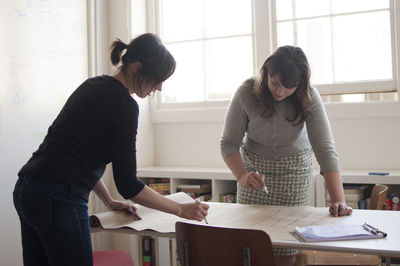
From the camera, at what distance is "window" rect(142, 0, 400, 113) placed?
3172 mm

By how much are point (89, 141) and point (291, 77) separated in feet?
3.25

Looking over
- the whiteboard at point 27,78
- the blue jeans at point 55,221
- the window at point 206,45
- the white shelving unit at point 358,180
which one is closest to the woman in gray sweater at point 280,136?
the white shelving unit at point 358,180

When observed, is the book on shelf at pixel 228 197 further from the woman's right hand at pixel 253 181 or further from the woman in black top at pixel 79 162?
the woman in black top at pixel 79 162

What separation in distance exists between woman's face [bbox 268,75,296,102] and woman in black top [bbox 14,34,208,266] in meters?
0.69

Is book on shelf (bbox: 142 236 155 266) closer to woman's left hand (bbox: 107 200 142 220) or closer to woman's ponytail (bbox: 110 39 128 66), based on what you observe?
woman's left hand (bbox: 107 200 142 220)

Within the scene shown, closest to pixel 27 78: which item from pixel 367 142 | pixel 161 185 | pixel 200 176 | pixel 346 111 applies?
pixel 161 185

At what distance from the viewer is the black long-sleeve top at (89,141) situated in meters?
1.34

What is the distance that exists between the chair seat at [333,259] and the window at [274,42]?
1419mm

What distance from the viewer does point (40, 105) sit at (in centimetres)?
295

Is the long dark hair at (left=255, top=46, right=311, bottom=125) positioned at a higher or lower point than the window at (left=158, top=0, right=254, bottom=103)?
lower

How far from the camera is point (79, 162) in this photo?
1.36 meters

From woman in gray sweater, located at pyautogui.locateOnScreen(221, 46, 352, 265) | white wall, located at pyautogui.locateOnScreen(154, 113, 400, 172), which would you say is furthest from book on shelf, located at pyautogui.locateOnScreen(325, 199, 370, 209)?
woman in gray sweater, located at pyautogui.locateOnScreen(221, 46, 352, 265)

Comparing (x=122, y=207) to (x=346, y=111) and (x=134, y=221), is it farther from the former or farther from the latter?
(x=346, y=111)

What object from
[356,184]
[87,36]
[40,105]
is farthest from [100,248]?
[356,184]
